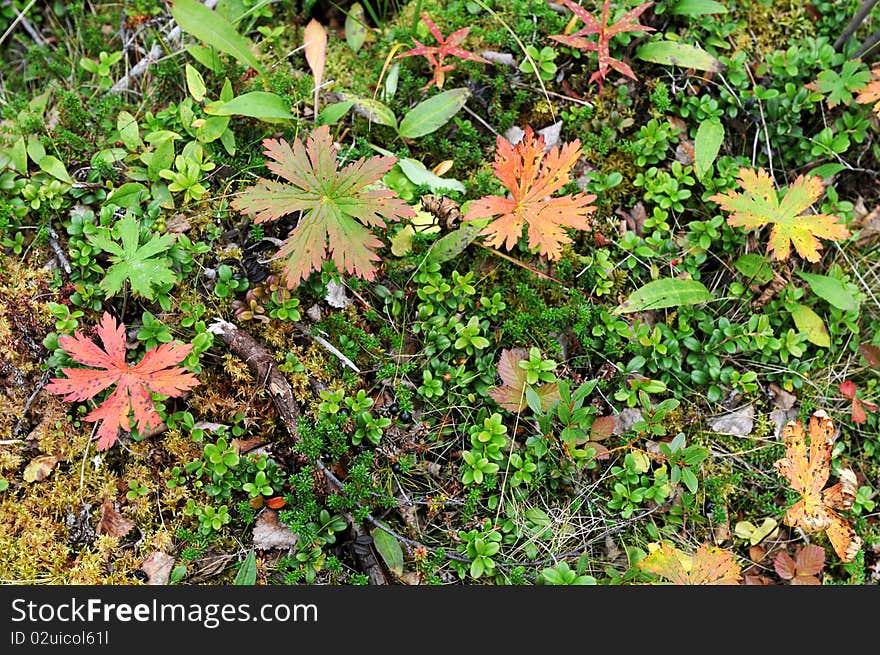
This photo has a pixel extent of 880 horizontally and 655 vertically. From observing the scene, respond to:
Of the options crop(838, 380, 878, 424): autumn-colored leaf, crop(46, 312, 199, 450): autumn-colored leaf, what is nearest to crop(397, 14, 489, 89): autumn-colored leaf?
crop(46, 312, 199, 450): autumn-colored leaf

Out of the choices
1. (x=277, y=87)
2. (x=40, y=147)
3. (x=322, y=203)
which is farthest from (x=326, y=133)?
(x=40, y=147)

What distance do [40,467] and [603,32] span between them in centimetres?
323

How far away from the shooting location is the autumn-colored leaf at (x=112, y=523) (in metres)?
2.76

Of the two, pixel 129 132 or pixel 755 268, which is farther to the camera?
pixel 755 268

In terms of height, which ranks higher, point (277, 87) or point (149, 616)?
point (277, 87)

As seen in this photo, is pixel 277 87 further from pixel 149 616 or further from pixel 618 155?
pixel 149 616

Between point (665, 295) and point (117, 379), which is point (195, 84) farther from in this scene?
point (665, 295)

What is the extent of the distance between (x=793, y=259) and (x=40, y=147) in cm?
375

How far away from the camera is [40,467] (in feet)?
9.20

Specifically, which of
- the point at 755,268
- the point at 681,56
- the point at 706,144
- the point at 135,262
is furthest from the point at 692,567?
the point at 135,262

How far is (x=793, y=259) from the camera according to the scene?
3.48m

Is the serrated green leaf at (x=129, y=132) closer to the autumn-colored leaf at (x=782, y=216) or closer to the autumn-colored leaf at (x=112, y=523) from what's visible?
the autumn-colored leaf at (x=112, y=523)

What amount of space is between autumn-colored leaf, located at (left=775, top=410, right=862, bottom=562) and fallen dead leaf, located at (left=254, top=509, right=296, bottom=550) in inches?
86.5

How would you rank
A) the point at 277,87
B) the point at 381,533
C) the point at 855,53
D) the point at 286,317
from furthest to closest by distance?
the point at 855,53 < the point at 277,87 < the point at 286,317 < the point at 381,533
